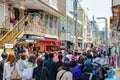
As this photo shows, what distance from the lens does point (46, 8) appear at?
40.5 meters

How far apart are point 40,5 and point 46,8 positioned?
9.67 ft

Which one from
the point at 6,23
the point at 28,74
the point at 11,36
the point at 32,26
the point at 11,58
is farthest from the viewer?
the point at 32,26

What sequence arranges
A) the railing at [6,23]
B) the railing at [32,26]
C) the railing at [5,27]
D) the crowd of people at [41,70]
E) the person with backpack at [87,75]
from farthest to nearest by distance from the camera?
1. the railing at [32,26]
2. the railing at [6,23]
3. the railing at [5,27]
4. the person with backpack at [87,75]
5. the crowd of people at [41,70]

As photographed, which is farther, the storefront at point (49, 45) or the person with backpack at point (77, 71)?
the storefront at point (49, 45)

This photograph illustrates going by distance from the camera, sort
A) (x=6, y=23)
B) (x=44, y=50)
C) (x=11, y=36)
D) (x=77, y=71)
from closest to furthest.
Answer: (x=77, y=71), (x=11, y=36), (x=6, y=23), (x=44, y=50)

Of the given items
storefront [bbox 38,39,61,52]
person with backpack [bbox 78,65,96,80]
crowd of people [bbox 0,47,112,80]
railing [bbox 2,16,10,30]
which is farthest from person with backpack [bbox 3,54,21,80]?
storefront [bbox 38,39,61,52]

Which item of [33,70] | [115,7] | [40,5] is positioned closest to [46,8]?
[40,5]

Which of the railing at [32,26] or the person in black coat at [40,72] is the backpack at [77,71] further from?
the railing at [32,26]

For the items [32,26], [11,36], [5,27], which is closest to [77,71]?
[11,36]

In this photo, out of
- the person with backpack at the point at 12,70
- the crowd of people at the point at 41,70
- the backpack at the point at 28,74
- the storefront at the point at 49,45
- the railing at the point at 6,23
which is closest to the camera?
the crowd of people at the point at 41,70

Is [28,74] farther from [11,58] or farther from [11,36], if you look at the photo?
[11,36]

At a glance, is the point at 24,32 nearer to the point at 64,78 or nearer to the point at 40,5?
the point at 40,5

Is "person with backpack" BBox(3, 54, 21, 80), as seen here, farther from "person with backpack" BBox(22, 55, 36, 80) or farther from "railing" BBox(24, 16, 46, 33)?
"railing" BBox(24, 16, 46, 33)

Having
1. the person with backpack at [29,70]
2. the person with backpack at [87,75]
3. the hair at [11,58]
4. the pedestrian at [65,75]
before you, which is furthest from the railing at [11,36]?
the pedestrian at [65,75]
